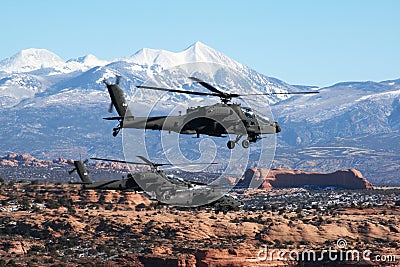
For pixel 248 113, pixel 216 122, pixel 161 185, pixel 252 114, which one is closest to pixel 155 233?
pixel 161 185

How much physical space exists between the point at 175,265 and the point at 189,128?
50.1 metres

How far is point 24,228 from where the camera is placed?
148m

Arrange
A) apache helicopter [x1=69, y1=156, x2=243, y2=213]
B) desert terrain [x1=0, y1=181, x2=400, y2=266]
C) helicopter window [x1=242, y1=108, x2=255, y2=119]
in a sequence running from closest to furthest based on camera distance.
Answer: helicopter window [x1=242, y1=108, x2=255, y2=119] → apache helicopter [x1=69, y1=156, x2=243, y2=213] → desert terrain [x1=0, y1=181, x2=400, y2=266]

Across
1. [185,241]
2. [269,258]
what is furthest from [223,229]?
[269,258]

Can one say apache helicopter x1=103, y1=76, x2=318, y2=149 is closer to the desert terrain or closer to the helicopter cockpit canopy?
the helicopter cockpit canopy

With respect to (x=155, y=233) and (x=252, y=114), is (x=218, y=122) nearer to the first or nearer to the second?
(x=252, y=114)

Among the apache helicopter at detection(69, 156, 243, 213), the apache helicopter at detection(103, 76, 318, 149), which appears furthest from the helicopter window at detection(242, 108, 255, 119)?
the apache helicopter at detection(69, 156, 243, 213)

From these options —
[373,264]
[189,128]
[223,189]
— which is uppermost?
[189,128]

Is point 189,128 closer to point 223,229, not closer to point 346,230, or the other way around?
point 223,229

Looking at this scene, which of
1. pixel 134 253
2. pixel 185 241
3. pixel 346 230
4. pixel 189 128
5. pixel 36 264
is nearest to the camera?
pixel 189 128

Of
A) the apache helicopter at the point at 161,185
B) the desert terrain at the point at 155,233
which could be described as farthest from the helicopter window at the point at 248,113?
the desert terrain at the point at 155,233

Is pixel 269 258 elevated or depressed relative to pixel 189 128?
depressed

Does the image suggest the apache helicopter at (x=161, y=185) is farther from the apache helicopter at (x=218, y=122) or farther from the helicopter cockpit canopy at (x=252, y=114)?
the helicopter cockpit canopy at (x=252, y=114)

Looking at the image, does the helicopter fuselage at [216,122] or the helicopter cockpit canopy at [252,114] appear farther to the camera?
the helicopter cockpit canopy at [252,114]
